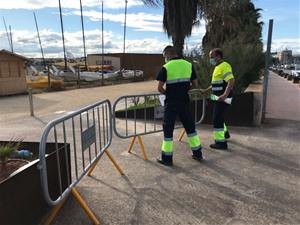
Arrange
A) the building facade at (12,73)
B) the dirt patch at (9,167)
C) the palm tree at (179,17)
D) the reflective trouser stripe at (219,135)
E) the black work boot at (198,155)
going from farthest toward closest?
the building facade at (12,73) < the palm tree at (179,17) < the reflective trouser stripe at (219,135) < the black work boot at (198,155) < the dirt patch at (9,167)

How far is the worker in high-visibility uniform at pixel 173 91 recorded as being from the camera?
4.86 metres

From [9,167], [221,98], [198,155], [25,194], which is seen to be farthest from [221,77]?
[25,194]

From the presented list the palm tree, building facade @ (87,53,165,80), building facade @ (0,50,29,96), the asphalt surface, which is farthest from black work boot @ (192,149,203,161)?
building facade @ (87,53,165,80)

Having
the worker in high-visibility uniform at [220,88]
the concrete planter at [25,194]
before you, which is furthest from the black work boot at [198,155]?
the concrete planter at [25,194]

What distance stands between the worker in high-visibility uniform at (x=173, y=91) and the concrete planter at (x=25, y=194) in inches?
75.6

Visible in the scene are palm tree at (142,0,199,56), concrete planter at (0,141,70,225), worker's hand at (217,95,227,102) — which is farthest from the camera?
palm tree at (142,0,199,56)

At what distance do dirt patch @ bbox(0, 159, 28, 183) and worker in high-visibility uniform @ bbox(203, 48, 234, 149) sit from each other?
355cm

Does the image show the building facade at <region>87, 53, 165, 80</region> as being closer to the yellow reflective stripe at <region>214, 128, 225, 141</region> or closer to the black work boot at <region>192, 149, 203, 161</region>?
the yellow reflective stripe at <region>214, 128, 225, 141</region>

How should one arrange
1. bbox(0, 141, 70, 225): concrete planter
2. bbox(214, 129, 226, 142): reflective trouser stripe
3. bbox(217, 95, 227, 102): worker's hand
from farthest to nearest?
bbox(214, 129, 226, 142): reflective trouser stripe → bbox(217, 95, 227, 102): worker's hand → bbox(0, 141, 70, 225): concrete planter

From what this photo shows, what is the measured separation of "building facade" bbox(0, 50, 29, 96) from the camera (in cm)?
1900

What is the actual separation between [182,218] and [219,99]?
2.87m

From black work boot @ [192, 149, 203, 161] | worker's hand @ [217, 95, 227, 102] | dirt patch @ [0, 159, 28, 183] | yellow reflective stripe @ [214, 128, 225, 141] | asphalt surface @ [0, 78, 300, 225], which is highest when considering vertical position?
worker's hand @ [217, 95, 227, 102]

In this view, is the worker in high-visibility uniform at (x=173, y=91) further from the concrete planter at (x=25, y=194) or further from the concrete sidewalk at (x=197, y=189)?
the concrete planter at (x=25, y=194)

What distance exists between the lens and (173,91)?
495 centimetres
